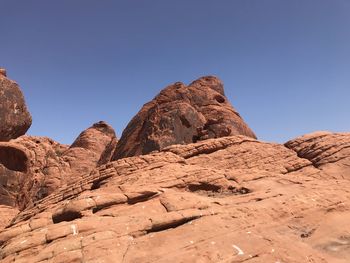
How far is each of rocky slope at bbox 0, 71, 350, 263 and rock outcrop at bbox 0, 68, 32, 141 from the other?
13.6m

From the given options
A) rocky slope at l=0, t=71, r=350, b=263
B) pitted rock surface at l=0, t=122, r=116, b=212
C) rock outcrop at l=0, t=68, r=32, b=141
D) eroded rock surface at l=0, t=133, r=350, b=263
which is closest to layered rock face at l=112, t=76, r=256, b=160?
pitted rock surface at l=0, t=122, r=116, b=212

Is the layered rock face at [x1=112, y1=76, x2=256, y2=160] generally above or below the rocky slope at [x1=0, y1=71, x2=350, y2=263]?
above

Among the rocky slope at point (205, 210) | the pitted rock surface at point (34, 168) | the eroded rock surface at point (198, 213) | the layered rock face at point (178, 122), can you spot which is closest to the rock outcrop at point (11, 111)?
the pitted rock surface at point (34, 168)

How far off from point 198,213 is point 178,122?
17626 millimetres

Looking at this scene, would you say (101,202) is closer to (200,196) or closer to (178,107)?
(200,196)

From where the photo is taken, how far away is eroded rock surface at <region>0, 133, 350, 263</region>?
1380 centimetres

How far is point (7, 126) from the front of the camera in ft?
113

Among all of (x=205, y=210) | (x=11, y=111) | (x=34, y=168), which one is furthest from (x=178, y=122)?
(x=34, y=168)

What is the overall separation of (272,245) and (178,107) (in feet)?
70.6

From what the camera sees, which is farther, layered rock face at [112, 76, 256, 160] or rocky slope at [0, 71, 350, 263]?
layered rock face at [112, 76, 256, 160]

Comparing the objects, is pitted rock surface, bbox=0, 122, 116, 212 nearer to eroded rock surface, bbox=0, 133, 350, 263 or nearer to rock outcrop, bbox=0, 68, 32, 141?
rock outcrop, bbox=0, 68, 32, 141

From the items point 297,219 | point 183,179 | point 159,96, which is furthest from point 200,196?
point 159,96

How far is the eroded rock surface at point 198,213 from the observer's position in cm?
1380

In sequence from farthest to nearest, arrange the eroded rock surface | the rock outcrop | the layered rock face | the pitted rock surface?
the pitted rock surface, the rock outcrop, the layered rock face, the eroded rock surface
